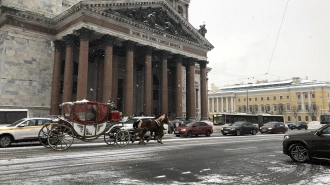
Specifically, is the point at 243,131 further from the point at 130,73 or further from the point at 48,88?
the point at 48,88

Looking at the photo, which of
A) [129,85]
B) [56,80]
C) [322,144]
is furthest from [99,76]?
[322,144]

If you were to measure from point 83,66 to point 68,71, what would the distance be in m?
2.64

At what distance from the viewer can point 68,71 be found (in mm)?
29312

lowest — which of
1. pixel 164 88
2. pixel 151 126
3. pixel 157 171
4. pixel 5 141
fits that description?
pixel 157 171

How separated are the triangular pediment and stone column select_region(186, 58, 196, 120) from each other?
387cm

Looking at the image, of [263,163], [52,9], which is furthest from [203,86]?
[263,163]

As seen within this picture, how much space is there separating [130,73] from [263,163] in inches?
952

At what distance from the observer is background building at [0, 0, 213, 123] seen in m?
28.4

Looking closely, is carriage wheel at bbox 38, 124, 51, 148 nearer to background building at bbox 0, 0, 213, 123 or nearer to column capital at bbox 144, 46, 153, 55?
background building at bbox 0, 0, 213, 123

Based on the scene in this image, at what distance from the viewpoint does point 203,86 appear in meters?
42.4

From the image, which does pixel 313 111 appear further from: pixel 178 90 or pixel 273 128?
pixel 178 90

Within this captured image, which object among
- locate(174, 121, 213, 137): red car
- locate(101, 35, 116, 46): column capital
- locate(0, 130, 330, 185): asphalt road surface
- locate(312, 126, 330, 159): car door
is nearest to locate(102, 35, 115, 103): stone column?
locate(101, 35, 116, 46): column capital

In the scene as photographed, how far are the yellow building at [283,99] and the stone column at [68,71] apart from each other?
62.7 meters

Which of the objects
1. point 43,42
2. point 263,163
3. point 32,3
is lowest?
point 263,163
